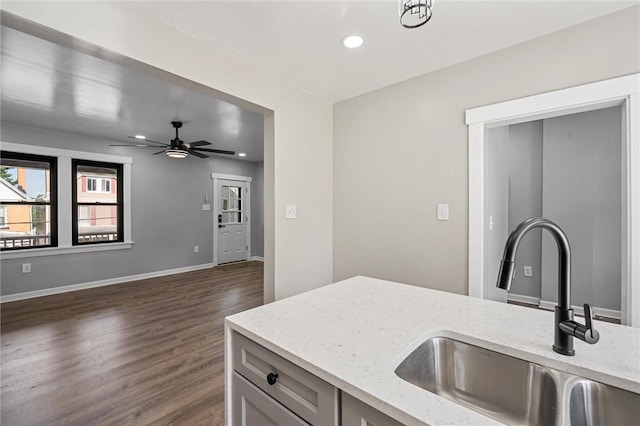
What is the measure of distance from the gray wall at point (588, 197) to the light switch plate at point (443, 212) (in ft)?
6.69

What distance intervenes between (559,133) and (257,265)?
18.6 ft

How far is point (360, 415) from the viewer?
676 mm

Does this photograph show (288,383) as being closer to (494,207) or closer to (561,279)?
(561,279)

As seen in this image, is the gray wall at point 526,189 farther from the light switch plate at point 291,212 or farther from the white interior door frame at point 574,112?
the light switch plate at point 291,212

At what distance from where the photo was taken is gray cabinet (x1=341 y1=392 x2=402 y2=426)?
64 cm

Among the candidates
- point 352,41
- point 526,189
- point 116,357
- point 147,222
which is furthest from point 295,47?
point 147,222

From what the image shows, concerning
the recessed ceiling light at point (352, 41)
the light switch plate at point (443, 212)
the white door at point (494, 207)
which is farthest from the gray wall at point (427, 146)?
the recessed ceiling light at point (352, 41)

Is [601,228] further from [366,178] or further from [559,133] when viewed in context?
[366,178]

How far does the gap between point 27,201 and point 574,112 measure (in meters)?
6.24

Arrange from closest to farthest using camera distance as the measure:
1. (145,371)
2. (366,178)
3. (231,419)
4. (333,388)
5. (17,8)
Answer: (333,388), (231,419), (17,8), (145,371), (366,178)

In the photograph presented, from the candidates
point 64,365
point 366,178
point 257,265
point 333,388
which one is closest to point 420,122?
point 366,178

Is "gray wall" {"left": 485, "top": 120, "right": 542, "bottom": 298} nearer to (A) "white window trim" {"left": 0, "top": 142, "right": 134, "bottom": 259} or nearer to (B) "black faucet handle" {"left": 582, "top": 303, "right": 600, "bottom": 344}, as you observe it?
(B) "black faucet handle" {"left": 582, "top": 303, "right": 600, "bottom": 344}

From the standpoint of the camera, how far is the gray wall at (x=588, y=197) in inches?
124

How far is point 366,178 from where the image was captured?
9.16 feet
